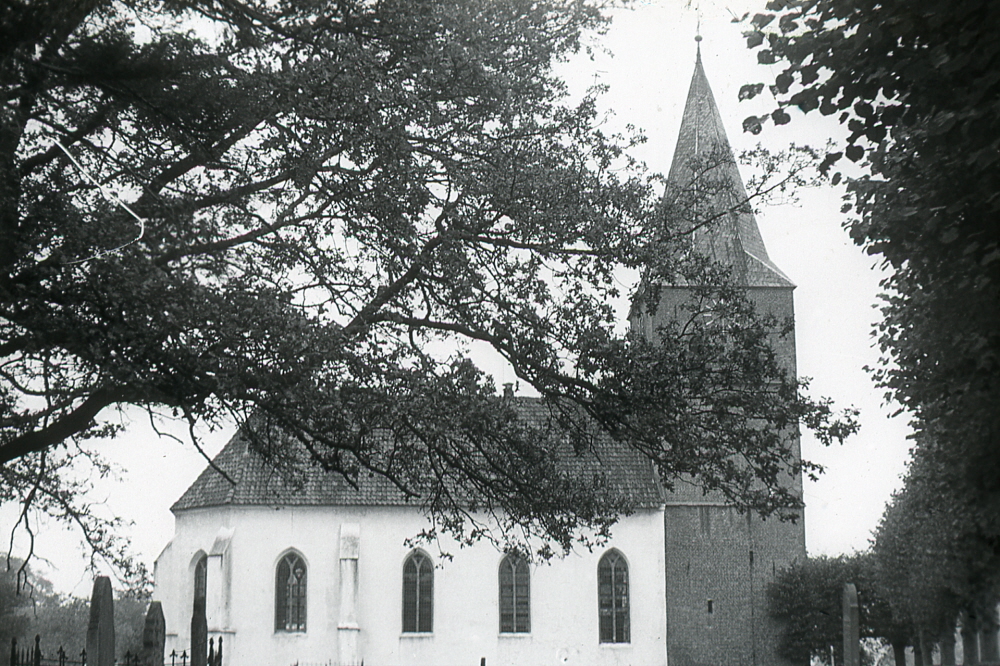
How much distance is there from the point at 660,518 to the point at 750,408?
915 inches

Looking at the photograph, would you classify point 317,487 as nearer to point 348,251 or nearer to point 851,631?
point 851,631

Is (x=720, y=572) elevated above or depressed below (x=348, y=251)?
below

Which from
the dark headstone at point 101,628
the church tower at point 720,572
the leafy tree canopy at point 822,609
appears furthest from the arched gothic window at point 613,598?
the dark headstone at point 101,628

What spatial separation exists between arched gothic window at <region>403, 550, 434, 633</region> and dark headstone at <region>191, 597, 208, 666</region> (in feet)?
58.7

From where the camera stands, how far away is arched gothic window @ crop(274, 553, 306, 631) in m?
33.2

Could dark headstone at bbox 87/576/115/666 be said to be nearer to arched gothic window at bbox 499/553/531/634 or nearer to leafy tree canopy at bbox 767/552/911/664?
arched gothic window at bbox 499/553/531/634

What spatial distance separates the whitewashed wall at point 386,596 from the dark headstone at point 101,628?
2012 centimetres

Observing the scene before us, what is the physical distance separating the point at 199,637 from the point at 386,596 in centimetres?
1826

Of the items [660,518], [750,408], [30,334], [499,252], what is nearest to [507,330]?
[499,252]

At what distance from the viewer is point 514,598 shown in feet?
111

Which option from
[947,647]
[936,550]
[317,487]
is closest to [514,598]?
[317,487]

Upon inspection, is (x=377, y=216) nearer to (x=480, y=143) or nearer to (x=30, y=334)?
(x=480, y=143)

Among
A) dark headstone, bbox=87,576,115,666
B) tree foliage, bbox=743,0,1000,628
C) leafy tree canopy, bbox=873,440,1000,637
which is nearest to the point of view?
tree foliage, bbox=743,0,1000,628

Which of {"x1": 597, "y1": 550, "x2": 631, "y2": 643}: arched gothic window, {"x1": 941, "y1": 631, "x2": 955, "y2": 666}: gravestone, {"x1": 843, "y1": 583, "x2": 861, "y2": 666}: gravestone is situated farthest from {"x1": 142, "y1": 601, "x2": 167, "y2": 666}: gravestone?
{"x1": 597, "y1": 550, "x2": 631, "y2": 643}: arched gothic window
